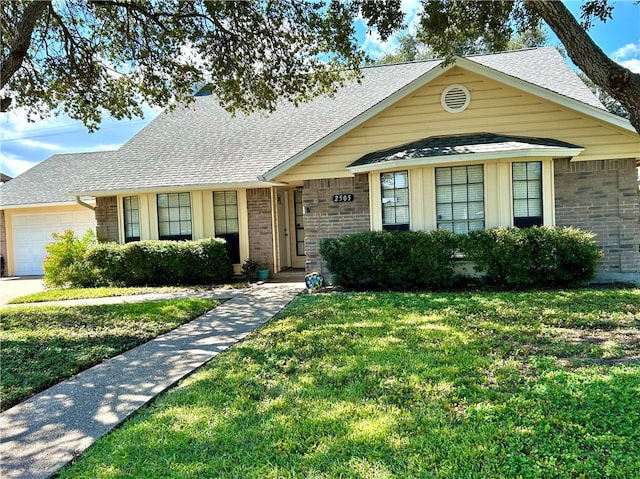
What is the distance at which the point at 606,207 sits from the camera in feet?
29.9

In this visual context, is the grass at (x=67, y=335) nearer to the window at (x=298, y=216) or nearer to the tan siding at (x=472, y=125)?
the tan siding at (x=472, y=125)

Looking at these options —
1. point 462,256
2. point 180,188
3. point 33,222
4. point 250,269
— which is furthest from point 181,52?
point 33,222

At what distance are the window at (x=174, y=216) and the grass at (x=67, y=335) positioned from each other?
4.35 meters

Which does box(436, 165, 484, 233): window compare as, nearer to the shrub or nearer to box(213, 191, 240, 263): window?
box(213, 191, 240, 263): window

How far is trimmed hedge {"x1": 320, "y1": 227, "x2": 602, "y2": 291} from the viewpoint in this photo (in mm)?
8195

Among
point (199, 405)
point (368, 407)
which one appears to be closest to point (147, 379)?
point (199, 405)

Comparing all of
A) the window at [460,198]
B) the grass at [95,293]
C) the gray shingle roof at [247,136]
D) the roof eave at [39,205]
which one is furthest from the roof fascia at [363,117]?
the roof eave at [39,205]

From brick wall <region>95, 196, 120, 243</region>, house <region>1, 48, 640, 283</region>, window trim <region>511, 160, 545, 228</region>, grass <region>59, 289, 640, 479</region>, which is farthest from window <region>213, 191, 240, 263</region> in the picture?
window trim <region>511, 160, 545, 228</region>

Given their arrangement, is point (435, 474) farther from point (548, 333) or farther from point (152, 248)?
point (152, 248)

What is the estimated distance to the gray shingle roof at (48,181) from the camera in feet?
55.1

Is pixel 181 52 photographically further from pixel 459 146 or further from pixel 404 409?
pixel 404 409

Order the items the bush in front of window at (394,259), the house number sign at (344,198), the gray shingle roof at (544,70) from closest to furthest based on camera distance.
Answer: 1. the bush in front of window at (394,259)
2. the gray shingle roof at (544,70)
3. the house number sign at (344,198)

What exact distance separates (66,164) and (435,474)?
2225 cm

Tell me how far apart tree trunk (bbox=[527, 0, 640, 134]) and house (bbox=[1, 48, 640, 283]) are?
317cm
